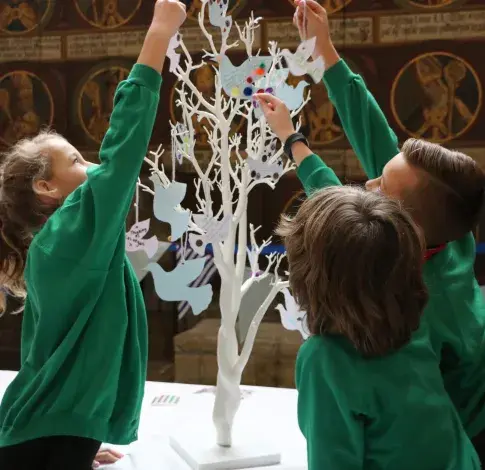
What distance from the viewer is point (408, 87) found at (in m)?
2.88

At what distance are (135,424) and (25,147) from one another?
80cm

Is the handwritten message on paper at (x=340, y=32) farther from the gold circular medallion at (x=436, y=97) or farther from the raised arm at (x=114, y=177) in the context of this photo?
the raised arm at (x=114, y=177)

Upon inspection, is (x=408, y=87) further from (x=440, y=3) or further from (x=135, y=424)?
(x=135, y=424)

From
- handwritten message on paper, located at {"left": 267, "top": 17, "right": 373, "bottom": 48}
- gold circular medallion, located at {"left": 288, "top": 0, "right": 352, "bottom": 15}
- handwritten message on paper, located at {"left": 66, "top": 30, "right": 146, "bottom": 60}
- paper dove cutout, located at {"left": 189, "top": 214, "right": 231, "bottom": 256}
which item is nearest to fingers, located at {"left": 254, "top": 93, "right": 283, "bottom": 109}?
paper dove cutout, located at {"left": 189, "top": 214, "right": 231, "bottom": 256}

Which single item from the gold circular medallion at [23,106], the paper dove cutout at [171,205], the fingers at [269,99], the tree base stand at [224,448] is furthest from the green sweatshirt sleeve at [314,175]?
the gold circular medallion at [23,106]

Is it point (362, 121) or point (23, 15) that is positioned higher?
point (23, 15)

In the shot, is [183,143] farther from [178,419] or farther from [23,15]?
[23,15]

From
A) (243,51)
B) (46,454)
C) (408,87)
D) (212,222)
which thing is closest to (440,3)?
(408,87)

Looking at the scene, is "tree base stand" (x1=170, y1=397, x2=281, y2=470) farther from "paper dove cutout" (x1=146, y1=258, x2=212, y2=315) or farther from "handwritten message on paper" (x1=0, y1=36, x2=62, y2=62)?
"handwritten message on paper" (x1=0, y1=36, x2=62, y2=62)

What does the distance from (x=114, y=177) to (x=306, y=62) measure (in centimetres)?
63

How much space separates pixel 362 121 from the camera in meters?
1.70

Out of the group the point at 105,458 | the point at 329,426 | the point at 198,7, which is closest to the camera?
the point at 329,426

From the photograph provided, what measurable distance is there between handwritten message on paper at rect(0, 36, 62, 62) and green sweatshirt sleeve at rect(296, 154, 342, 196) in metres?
2.08

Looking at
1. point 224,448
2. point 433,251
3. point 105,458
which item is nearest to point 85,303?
point 105,458
